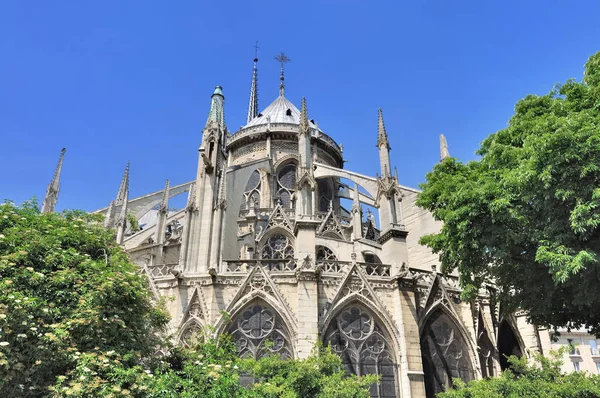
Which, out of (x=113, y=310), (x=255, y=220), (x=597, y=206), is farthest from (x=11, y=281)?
(x=255, y=220)

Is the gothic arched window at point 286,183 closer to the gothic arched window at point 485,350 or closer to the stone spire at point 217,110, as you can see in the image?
the stone spire at point 217,110

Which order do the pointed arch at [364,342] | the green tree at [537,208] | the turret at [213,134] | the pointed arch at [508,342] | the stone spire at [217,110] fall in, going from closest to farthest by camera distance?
1. the green tree at [537,208]
2. the pointed arch at [364,342]
3. the pointed arch at [508,342]
4. the turret at [213,134]
5. the stone spire at [217,110]

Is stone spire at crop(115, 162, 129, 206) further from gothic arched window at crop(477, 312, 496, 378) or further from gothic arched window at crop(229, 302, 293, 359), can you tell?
gothic arched window at crop(477, 312, 496, 378)

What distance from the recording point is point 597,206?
10.6 metres

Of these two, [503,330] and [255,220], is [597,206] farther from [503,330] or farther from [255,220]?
[255,220]

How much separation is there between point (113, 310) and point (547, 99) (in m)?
13.3

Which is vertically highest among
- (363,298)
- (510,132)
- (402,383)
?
(510,132)

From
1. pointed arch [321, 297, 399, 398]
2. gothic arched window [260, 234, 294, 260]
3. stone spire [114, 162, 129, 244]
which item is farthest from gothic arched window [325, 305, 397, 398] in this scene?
stone spire [114, 162, 129, 244]

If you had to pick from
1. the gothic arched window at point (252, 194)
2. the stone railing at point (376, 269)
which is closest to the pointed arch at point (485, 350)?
the stone railing at point (376, 269)

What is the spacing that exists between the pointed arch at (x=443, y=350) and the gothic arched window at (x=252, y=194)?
1802cm

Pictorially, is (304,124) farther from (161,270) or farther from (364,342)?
(364,342)

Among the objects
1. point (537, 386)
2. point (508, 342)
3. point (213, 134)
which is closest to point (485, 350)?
point (508, 342)

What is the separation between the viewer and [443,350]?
58.3 feet

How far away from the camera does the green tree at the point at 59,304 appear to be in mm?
8242
